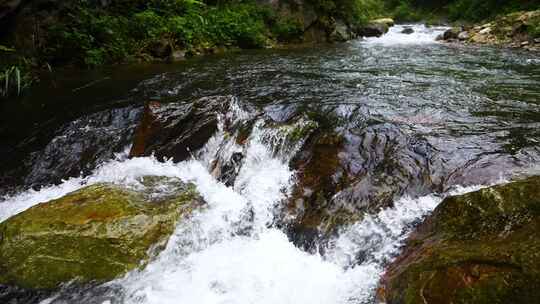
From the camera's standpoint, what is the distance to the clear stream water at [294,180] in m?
3.77

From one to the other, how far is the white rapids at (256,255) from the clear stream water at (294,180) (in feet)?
0.04

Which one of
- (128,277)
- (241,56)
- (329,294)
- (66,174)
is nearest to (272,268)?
(329,294)

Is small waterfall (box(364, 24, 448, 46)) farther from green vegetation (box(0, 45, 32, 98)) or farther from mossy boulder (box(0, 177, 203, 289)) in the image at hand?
mossy boulder (box(0, 177, 203, 289))

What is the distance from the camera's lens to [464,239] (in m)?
3.15

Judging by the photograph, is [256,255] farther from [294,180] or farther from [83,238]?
[83,238]

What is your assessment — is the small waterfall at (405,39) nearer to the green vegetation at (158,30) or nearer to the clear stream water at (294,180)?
the green vegetation at (158,30)

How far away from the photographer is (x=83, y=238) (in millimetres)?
3938

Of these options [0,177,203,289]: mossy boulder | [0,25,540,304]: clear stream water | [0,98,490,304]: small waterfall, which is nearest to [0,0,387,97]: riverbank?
[0,25,540,304]: clear stream water

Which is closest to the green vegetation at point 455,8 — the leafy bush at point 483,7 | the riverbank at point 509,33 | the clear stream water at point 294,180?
the leafy bush at point 483,7

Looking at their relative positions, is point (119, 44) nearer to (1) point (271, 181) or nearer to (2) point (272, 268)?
(1) point (271, 181)

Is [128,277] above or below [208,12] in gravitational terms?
below

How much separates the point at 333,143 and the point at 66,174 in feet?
12.5

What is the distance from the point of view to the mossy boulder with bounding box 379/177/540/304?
248 centimetres

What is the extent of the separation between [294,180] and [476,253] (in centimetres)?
251
